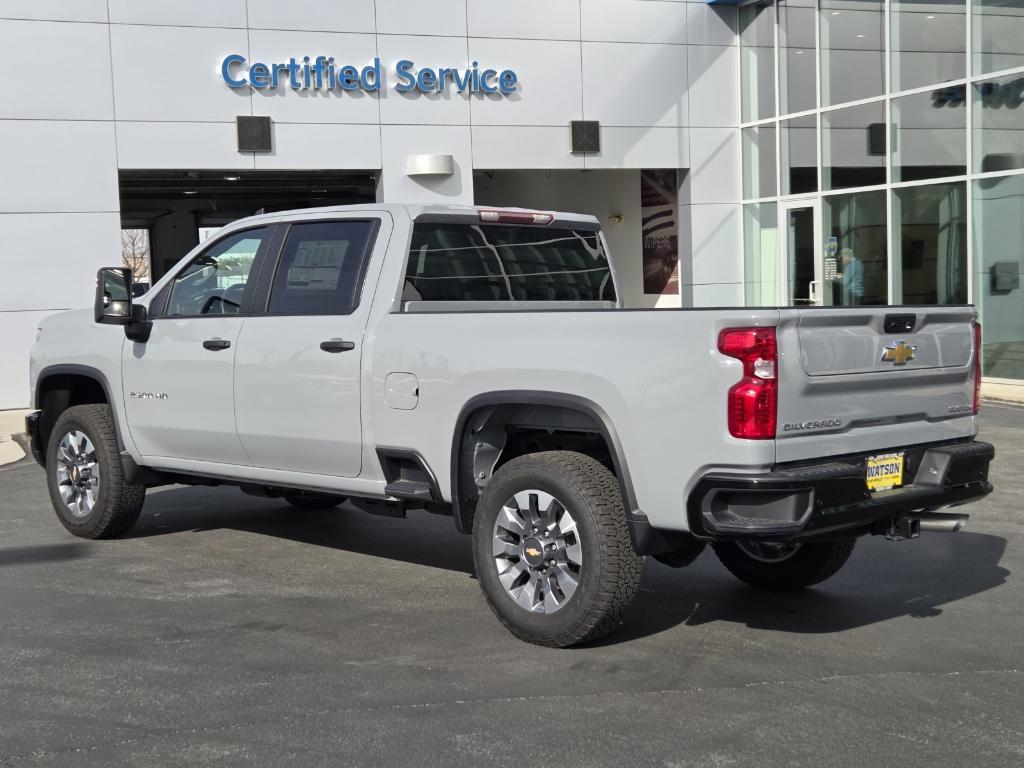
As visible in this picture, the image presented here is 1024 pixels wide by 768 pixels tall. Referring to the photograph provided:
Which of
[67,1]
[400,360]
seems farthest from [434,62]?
[400,360]

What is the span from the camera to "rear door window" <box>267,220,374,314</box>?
6.43 metres

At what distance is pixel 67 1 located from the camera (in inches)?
701

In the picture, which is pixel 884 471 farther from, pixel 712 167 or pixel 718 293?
pixel 712 167

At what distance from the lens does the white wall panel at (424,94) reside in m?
19.7

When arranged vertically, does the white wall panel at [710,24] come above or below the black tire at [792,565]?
above

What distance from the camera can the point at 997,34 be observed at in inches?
658

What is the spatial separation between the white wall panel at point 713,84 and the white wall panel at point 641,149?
0.49 m

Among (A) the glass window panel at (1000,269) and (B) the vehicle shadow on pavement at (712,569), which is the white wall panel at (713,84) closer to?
(A) the glass window panel at (1000,269)

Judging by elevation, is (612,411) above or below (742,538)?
above

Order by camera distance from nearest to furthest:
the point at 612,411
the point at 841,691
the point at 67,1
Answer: the point at 841,691
the point at 612,411
the point at 67,1

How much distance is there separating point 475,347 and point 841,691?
2108 mm

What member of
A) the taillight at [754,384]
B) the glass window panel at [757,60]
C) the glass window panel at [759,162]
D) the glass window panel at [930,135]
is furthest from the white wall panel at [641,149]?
the taillight at [754,384]

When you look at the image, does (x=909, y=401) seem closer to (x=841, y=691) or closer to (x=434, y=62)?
(x=841, y=691)

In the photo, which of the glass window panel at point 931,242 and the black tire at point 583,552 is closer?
the black tire at point 583,552
